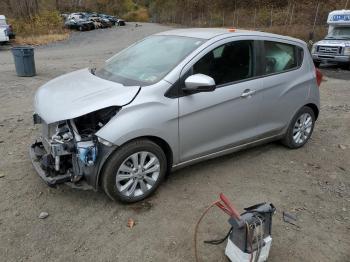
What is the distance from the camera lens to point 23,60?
10461mm

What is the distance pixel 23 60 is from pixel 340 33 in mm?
11990

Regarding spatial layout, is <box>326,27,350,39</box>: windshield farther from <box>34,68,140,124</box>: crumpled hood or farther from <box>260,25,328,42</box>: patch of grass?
<box>34,68,140,124</box>: crumpled hood

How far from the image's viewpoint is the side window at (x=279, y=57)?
4637mm

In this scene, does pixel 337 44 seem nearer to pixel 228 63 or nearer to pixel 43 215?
pixel 228 63

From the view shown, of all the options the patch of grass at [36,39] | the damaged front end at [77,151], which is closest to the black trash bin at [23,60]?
the damaged front end at [77,151]

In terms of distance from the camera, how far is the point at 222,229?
11.4 ft

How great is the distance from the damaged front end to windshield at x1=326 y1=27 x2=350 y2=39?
44.6 feet

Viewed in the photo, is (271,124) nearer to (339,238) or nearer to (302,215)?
(302,215)

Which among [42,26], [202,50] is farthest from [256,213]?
[42,26]

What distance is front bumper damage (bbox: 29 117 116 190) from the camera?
3.43m

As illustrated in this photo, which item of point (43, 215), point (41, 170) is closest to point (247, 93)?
point (41, 170)

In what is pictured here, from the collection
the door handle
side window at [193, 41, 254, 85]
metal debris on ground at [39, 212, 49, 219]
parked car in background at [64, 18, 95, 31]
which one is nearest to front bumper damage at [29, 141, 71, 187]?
metal debris on ground at [39, 212, 49, 219]

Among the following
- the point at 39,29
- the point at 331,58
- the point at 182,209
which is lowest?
the point at 39,29

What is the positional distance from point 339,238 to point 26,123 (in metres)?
4.99
